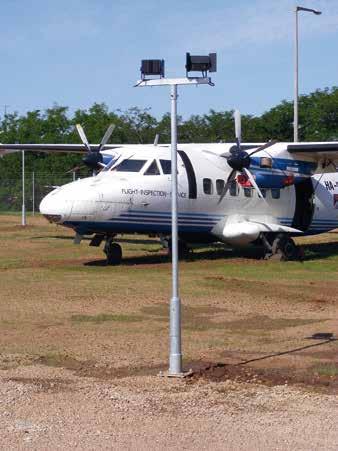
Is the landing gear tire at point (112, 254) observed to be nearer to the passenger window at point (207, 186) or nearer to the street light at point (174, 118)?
the passenger window at point (207, 186)

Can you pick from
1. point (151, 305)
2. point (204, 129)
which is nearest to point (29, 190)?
point (204, 129)

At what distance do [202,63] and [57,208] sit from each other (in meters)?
11.1

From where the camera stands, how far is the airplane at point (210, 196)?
21016mm

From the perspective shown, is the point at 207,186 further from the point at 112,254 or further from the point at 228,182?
the point at 112,254

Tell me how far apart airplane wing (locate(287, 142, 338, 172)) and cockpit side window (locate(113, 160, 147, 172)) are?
15.8ft

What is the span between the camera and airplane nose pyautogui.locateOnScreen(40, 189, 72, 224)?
20.4 m

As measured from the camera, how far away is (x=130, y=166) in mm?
22078

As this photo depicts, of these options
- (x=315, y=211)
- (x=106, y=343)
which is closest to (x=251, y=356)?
(x=106, y=343)

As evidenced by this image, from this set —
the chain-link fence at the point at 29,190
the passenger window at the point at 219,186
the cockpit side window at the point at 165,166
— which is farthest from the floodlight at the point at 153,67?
the chain-link fence at the point at 29,190

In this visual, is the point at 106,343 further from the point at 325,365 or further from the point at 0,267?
the point at 0,267

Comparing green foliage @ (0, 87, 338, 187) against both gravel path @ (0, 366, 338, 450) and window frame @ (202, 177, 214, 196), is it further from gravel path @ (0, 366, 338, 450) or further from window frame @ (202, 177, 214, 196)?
gravel path @ (0, 366, 338, 450)

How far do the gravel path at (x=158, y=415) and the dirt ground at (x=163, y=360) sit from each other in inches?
0.7

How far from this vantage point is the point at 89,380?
955cm

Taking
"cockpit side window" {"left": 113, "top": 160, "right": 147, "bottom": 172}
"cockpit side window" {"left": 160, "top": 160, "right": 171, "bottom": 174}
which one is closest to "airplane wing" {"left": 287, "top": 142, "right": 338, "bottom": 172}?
"cockpit side window" {"left": 160, "top": 160, "right": 171, "bottom": 174}
